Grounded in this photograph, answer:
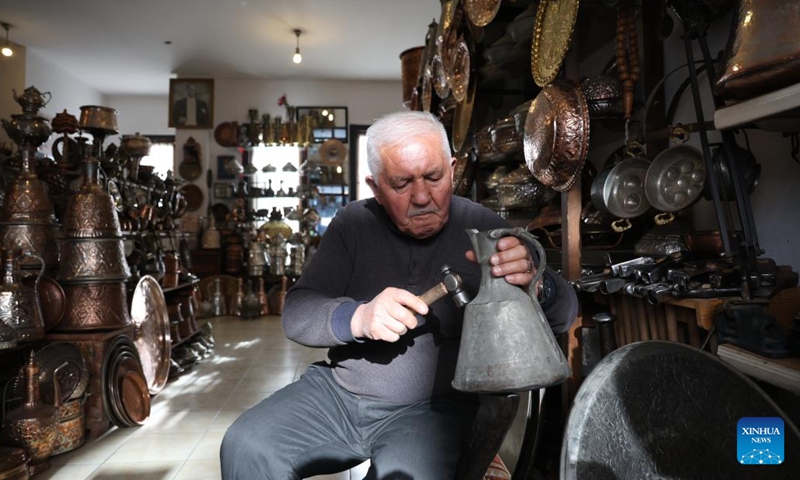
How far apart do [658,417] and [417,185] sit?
0.77 metres

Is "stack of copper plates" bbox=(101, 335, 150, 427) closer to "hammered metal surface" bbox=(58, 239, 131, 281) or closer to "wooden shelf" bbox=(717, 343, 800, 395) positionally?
"hammered metal surface" bbox=(58, 239, 131, 281)

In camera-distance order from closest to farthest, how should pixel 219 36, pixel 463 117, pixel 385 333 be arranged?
1. pixel 385 333
2. pixel 463 117
3. pixel 219 36

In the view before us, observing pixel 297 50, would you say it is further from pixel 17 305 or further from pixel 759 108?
pixel 759 108

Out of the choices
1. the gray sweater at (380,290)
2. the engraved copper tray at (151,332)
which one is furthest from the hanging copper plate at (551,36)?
the engraved copper tray at (151,332)

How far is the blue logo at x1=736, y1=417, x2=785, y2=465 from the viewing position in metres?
1.04

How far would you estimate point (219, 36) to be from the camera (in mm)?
6953

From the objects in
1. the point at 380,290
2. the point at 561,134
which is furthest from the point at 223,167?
the point at 380,290

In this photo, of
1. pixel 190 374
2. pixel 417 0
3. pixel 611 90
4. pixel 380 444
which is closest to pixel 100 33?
pixel 417 0

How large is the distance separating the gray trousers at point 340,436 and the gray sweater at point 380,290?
0.16 feet

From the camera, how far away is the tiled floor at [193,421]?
2.52 meters

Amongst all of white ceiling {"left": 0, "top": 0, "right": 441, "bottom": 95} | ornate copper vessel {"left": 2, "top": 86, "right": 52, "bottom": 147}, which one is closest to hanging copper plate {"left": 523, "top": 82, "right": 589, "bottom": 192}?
ornate copper vessel {"left": 2, "top": 86, "right": 52, "bottom": 147}

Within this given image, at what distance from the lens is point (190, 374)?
4.28 meters

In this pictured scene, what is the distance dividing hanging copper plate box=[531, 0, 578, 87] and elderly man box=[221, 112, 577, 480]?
33.4 inches

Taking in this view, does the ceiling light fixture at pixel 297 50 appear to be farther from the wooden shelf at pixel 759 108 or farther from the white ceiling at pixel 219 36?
the wooden shelf at pixel 759 108
